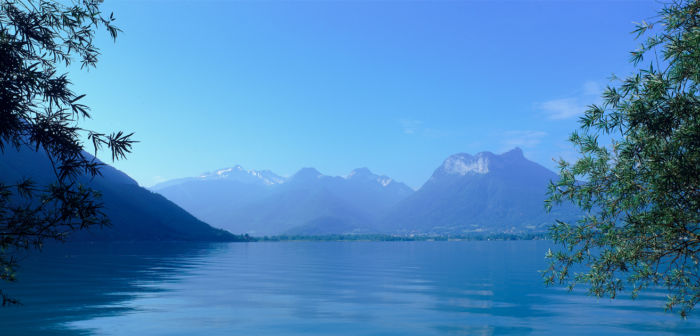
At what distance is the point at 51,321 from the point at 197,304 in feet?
43.1

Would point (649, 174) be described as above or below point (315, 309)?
above

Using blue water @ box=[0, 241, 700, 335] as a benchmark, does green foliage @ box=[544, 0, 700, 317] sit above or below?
above

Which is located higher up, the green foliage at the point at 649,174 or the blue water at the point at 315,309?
the green foliage at the point at 649,174

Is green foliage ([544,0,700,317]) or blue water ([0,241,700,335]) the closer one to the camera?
green foliage ([544,0,700,317])

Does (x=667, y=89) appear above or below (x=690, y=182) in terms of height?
above

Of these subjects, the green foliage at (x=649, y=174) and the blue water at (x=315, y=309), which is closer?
the green foliage at (x=649, y=174)

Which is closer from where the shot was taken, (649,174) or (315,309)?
(649,174)

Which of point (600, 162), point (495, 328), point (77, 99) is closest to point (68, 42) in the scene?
point (77, 99)

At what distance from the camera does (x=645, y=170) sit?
57.9 ft

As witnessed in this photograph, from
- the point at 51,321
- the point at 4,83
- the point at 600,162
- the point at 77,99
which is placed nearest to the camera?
the point at 4,83

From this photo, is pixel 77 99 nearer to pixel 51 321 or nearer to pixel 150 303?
pixel 51 321

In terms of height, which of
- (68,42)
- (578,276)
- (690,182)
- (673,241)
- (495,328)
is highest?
(68,42)

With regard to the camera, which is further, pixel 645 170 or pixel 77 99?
pixel 645 170

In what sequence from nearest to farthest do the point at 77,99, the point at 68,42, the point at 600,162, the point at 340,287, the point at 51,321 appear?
the point at 77,99 < the point at 68,42 < the point at 600,162 < the point at 51,321 < the point at 340,287
